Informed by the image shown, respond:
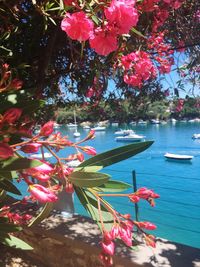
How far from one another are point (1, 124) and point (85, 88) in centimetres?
162

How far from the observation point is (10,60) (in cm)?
170

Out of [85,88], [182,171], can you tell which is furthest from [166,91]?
[182,171]

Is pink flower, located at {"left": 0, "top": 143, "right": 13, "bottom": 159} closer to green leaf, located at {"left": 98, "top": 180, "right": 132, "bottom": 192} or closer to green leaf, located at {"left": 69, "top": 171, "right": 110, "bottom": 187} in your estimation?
green leaf, located at {"left": 69, "top": 171, "right": 110, "bottom": 187}

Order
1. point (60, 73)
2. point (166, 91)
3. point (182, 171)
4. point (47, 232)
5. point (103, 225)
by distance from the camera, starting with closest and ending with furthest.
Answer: point (103, 225), point (60, 73), point (47, 232), point (166, 91), point (182, 171)

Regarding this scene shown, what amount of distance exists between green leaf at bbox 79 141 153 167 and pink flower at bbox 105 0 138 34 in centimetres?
32

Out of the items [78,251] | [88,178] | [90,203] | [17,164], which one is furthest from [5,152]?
[78,251]

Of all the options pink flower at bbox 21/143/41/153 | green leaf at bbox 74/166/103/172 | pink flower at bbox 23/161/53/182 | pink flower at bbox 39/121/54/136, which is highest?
pink flower at bbox 39/121/54/136

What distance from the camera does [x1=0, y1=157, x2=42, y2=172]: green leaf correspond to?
731mm

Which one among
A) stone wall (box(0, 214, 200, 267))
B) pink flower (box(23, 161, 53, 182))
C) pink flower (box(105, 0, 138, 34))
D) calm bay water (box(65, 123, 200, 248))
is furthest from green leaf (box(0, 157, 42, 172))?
stone wall (box(0, 214, 200, 267))

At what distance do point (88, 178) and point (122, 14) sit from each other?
44 centimetres

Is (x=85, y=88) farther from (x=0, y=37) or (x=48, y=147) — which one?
(x=48, y=147)

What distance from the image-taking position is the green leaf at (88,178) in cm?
83

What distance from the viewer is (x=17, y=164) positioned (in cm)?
A: 75

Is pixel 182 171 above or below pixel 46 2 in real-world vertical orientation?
below
